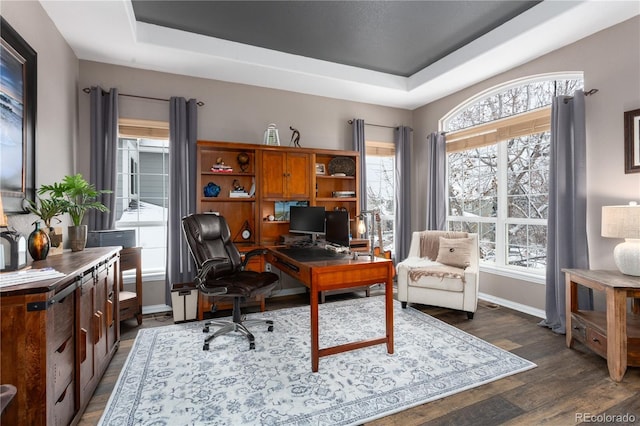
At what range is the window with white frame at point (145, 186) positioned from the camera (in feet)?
12.3

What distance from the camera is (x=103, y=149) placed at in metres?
3.43

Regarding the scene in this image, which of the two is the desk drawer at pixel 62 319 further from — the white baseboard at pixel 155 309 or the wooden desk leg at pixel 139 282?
the white baseboard at pixel 155 309

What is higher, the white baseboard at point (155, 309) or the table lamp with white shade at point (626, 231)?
the table lamp with white shade at point (626, 231)

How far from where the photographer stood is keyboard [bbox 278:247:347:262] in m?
2.81

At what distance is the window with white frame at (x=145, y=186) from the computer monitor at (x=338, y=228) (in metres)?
2.05

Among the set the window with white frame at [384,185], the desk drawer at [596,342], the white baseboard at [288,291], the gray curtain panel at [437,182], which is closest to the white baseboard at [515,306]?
the desk drawer at [596,342]

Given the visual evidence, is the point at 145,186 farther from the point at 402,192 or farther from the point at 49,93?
the point at 402,192

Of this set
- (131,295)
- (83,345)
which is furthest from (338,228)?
(131,295)

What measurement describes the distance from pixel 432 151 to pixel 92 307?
4.42 metres

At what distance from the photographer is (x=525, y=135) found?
3684mm

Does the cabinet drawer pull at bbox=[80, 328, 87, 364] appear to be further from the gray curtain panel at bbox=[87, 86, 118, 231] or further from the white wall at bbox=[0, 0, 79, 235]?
the gray curtain panel at bbox=[87, 86, 118, 231]

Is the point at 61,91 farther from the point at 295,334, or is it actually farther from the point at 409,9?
the point at 409,9

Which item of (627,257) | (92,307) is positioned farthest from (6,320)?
(627,257)

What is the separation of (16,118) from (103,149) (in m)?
1.45
